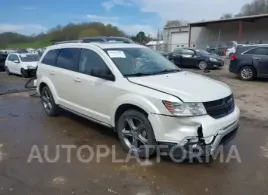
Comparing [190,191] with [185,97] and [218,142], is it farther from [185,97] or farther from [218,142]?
[185,97]

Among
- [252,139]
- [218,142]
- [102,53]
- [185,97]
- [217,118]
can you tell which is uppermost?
[102,53]

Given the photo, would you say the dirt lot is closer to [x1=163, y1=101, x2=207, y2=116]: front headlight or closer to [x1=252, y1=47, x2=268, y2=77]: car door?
[x1=163, y1=101, x2=207, y2=116]: front headlight

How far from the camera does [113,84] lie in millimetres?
4352

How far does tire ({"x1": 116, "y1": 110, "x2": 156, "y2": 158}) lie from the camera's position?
391 cm

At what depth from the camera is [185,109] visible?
3609 mm

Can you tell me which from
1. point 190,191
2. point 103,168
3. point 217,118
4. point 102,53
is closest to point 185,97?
point 217,118

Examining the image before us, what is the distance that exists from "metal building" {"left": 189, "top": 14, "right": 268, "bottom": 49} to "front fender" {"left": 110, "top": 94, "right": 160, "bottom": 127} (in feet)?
110

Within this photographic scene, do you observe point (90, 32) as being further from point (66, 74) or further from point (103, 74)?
point (103, 74)

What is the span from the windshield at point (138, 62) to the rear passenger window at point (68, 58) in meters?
0.84

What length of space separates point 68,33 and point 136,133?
38724 millimetres

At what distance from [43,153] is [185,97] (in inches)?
93.5

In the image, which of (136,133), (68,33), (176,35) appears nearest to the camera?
(136,133)

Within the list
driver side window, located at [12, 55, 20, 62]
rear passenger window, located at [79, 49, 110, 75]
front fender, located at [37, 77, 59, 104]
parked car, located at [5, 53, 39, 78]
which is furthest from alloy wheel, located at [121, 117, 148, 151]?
driver side window, located at [12, 55, 20, 62]

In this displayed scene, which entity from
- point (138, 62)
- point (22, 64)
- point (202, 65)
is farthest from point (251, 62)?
point (22, 64)
